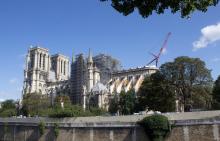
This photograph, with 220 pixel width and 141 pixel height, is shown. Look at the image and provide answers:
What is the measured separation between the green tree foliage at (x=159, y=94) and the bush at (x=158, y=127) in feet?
64.8

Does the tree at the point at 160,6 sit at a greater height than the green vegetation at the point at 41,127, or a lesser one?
greater

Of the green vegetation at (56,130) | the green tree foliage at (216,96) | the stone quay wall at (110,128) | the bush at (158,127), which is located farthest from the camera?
the green tree foliage at (216,96)

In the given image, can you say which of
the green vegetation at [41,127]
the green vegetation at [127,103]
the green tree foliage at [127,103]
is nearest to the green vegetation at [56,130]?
the green vegetation at [41,127]

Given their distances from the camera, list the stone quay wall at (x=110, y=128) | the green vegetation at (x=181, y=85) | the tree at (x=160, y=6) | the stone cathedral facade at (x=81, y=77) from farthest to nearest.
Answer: the stone cathedral facade at (x=81, y=77) → the green vegetation at (x=181, y=85) → the stone quay wall at (x=110, y=128) → the tree at (x=160, y=6)

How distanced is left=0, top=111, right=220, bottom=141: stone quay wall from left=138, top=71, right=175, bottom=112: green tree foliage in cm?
1478

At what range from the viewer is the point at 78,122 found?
4647 cm

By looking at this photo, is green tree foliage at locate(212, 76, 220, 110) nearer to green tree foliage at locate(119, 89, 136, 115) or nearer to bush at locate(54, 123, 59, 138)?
green tree foliage at locate(119, 89, 136, 115)

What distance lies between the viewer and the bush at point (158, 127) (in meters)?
35.2

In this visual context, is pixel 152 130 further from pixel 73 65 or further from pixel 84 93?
pixel 73 65

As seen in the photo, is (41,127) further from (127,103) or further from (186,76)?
(127,103)

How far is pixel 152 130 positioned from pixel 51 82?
12623 centimetres

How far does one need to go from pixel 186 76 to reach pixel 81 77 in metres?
89.1

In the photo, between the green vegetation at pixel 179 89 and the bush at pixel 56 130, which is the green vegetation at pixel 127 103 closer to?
the green vegetation at pixel 179 89

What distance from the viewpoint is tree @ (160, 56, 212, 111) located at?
5419 cm
